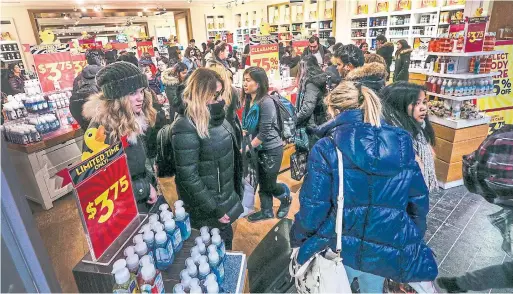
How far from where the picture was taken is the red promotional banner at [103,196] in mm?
1102

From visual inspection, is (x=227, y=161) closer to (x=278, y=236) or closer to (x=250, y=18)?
(x=278, y=236)

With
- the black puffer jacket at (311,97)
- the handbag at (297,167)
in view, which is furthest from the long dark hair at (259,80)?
the handbag at (297,167)

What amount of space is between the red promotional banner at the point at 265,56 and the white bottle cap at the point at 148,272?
416 centimetres

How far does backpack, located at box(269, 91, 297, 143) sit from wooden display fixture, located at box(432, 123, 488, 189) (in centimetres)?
216

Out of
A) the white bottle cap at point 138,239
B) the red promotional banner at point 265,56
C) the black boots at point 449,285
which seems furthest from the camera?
the red promotional banner at point 265,56

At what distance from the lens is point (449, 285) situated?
2451 mm

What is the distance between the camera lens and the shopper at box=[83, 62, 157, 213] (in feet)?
6.11

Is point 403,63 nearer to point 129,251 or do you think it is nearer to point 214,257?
point 214,257

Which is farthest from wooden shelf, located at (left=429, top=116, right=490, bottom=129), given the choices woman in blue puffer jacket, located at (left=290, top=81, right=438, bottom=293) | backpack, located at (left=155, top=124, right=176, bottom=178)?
backpack, located at (left=155, top=124, right=176, bottom=178)

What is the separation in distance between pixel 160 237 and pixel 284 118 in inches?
74.7

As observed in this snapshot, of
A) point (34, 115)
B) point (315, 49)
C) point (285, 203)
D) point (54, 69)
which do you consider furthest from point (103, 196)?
point (315, 49)

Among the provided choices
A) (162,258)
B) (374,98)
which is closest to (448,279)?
(374,98)

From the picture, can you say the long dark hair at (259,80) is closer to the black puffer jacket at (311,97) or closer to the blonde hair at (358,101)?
the black puffer jacket at (311,97)

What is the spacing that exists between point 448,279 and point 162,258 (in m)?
2.35
